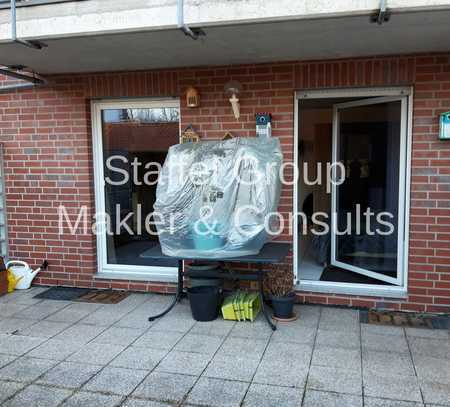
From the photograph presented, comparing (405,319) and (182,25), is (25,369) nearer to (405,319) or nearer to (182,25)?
(182,25)

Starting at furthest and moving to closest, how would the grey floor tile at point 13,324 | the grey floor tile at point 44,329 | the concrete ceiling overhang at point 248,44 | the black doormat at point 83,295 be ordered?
the black doormat at point 83,295
the grey floor tile at point 13,324
the grey floor tile at point 44,329
the concrete ceiling overhang at point 248,44

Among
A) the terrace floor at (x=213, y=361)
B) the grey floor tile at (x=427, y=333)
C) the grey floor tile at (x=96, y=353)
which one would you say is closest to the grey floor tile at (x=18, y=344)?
the terrace floor at (x=213, y=361)

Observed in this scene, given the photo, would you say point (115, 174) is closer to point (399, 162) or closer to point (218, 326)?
point (218, 326)

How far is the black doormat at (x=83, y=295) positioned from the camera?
476cm

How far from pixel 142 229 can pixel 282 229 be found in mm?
1768

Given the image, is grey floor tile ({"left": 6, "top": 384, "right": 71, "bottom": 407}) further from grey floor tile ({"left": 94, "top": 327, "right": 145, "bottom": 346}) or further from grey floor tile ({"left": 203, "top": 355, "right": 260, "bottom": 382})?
grey floor tile ({"left": 203, "top": 355, "right": 260, "bottom": 382})

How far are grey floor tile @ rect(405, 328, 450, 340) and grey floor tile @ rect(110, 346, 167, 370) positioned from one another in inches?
81.0

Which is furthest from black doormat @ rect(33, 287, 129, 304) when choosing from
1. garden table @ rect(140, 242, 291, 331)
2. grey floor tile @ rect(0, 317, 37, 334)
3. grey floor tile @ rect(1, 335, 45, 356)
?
grey floor tile @ rect(1, 335, 45, 356)

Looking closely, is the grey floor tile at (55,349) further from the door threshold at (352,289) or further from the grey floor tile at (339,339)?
the door threshold at (352,289)

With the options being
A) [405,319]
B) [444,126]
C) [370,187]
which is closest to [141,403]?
[405,319]

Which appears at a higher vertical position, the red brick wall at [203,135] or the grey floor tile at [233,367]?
the red brick wall at [203,135]

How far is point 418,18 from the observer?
2977 mm

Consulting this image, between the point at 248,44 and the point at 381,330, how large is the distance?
2.66 m

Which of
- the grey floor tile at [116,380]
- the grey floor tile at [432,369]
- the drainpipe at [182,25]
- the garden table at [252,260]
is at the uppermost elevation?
the drainpipe at [182,25]
